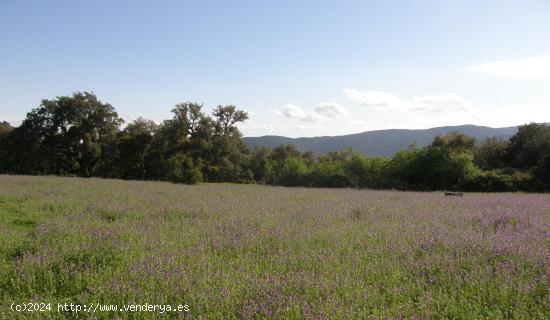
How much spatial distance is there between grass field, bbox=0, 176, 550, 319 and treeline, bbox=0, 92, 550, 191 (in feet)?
68.5

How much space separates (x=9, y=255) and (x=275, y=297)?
4.08m

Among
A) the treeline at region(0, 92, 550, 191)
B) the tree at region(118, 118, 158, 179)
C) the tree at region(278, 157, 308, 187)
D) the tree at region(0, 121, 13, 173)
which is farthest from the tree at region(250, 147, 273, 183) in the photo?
the tree at region(0, 121, 13, 173)

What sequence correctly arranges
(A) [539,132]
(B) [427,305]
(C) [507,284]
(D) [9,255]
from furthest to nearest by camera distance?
(A) [539,132]
(D) [9,255]
(C) [507,284]
(B) [427,305]

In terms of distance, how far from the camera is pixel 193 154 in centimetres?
4744

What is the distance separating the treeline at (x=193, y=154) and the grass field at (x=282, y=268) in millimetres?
20882

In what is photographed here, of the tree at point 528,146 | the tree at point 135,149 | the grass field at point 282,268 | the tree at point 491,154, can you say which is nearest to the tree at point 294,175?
the tree at point 135,149

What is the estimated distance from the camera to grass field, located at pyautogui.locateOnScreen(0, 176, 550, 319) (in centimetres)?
341

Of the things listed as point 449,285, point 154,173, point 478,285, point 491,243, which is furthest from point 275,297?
point 154,173

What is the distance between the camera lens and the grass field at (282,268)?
3.41 meters

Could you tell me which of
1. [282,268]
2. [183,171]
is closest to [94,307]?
[282,268]

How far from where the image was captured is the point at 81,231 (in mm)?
6148

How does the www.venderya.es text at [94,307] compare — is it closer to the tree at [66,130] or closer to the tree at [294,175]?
the tree at [294,175]

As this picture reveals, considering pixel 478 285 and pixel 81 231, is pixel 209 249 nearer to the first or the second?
pixel 81 231

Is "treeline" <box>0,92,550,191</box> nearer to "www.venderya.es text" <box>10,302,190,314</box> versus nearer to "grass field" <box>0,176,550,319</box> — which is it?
"grass field" <box>0,176,550,319</box>
